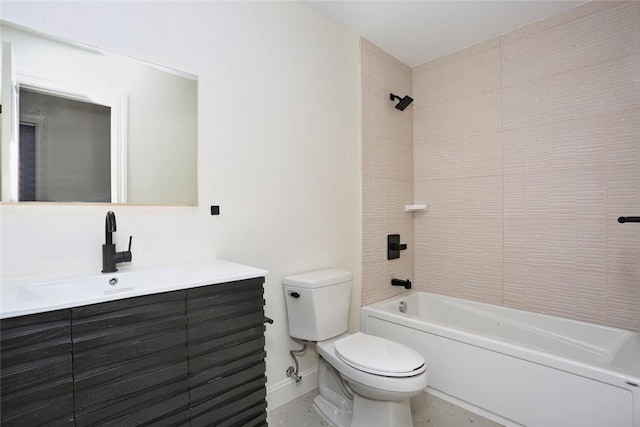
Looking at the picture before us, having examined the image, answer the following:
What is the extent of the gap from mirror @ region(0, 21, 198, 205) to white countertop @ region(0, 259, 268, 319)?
11.9 inches

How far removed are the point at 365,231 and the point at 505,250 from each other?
1059 mm

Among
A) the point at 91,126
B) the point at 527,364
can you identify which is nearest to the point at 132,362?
the point at 91,126

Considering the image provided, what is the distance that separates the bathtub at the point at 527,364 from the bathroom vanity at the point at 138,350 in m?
1.19

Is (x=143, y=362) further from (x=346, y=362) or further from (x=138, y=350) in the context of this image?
(x=346, y=362)

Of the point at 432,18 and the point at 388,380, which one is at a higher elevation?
the point at 432,18

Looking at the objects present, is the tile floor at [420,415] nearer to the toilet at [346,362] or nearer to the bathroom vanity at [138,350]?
the toilet at [346,362]

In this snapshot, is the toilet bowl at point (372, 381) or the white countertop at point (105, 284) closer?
the white countertop at point (105, 284)

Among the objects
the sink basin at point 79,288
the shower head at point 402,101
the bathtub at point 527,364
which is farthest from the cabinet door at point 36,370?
the shower head at point 402,101

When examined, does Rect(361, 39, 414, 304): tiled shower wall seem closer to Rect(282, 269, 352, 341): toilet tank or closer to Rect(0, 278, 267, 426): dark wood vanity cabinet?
Rect(282, 269, 352, 341): toilet tank

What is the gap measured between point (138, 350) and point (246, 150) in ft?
3.63

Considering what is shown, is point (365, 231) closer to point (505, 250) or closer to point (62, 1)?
point (505, 250)

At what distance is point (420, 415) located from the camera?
1.82 meters

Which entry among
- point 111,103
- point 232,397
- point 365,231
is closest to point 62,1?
point 111,103

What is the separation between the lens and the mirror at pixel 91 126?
1.12m
